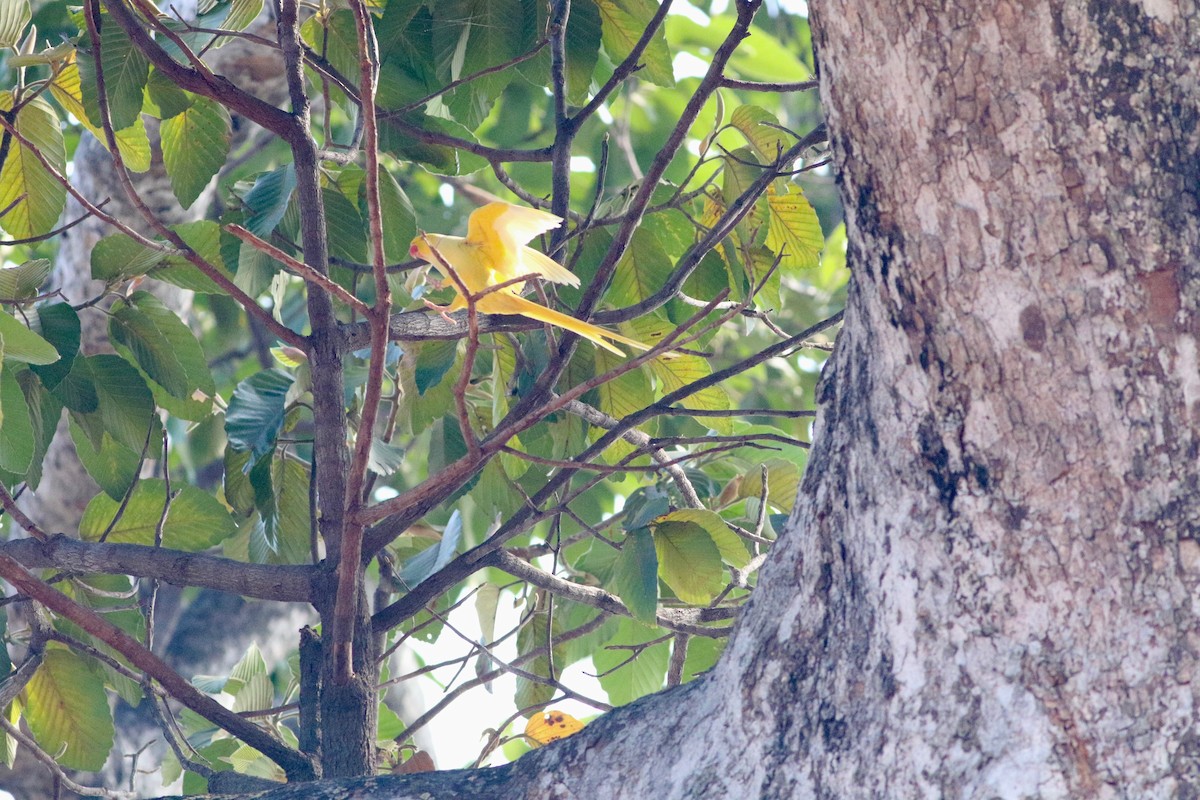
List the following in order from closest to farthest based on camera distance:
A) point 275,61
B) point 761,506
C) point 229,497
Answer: point 761,506
point 229,497
point 275,61

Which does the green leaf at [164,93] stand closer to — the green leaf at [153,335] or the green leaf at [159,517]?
the green leaf at [153,335]

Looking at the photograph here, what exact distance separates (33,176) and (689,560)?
3.84 feet

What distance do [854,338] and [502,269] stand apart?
1.18 feet

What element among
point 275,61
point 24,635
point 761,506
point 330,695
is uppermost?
point 275,61

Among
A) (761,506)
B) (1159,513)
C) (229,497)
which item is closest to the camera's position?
(1159,513)

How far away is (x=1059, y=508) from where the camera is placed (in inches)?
37.2

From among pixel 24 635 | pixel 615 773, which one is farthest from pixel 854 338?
pixel 24 635

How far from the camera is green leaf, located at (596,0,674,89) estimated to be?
6.38 ft

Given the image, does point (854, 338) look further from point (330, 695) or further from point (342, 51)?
point (342, 51)

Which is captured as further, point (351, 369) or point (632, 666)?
point (632, 666)

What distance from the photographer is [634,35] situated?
1977 mm

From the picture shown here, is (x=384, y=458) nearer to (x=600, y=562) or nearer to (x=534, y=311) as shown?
(x=600, y=562)

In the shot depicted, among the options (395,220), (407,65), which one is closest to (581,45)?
(407,65)

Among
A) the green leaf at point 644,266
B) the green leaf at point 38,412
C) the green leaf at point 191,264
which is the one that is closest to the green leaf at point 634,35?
the green leaf at point 644,266
